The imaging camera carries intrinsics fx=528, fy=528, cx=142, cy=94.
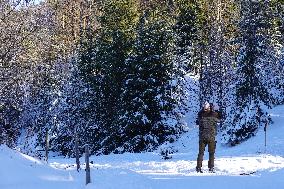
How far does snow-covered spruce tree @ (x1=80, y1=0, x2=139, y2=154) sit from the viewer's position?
108ft

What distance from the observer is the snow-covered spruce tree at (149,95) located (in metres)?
29.7

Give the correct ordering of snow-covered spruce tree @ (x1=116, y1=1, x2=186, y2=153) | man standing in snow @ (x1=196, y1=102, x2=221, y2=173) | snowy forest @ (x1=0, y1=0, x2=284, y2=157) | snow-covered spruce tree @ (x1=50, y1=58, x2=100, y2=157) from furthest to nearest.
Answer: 1. snow-covered spruce tree @ (x1=50, y1=58, x2=100, y2=157)
2. snowy forest @ (x1=0, y1=0, x2=284, y2=157)
3. snow-covered spruce tree @ (x1=116, y1=1, x2=186, y2=153)
4. man standing in snow @ (x1=196, y1=102, x2=221, y2=173)

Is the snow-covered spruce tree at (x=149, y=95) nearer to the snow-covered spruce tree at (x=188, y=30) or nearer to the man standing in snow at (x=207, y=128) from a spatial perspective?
the snow-covered spruce tree at (x=188, y=30)

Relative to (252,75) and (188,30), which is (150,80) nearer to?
(252,75)

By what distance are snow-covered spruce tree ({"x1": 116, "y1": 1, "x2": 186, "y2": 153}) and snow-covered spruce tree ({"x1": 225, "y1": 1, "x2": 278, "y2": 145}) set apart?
365 centimetres

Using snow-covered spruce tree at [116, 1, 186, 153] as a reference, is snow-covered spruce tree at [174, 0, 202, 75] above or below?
above

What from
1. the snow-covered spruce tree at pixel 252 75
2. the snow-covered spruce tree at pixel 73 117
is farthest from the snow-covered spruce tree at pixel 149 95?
the snow-covered spruce tree at pixel 73 117

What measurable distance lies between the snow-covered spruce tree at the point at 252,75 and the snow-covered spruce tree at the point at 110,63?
7.06m

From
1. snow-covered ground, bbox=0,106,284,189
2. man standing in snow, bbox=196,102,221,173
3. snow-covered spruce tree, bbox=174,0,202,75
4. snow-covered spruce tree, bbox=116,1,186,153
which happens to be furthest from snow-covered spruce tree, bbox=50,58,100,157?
man standing in snow, bbox=196,102,221,173

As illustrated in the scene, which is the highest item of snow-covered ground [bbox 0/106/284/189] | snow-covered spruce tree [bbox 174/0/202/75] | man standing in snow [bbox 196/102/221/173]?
snow-covered spruce tree [bbox 174/0/202/75]

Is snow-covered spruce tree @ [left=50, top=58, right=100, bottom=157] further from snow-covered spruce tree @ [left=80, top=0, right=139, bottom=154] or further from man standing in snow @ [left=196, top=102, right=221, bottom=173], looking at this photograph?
man standing in snow @ [left=196, top=102, right=221, bottom=173]

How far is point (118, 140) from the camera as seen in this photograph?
30.8 meters

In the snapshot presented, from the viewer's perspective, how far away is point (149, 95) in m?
30.1

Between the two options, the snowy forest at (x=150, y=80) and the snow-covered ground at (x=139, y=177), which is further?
the snowy forest at (x=150, y=80)
